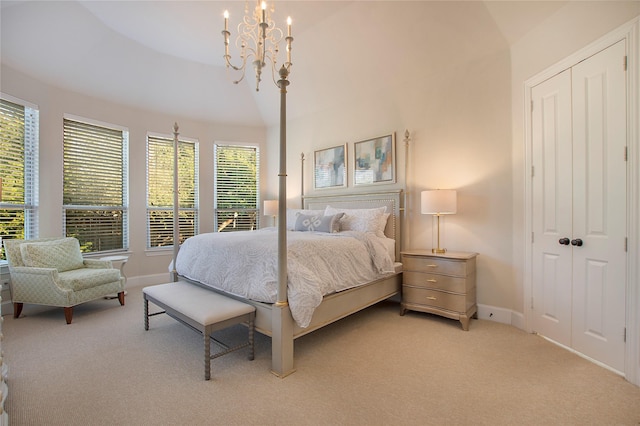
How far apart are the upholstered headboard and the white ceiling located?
5.30 ft

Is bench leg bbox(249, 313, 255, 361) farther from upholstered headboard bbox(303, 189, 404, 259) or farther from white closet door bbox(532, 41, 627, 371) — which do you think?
white closet door bbox(532, 41, 627, 371)

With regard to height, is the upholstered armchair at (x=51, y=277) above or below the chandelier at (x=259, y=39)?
below

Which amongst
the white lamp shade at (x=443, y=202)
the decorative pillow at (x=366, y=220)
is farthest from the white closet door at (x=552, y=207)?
the decorative pillow at (x=366, y=220)

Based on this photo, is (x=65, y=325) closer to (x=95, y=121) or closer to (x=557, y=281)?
(x=95, y=121)

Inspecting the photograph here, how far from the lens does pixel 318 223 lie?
3811mm

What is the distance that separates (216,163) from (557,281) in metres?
5.33

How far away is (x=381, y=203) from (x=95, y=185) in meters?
4.28

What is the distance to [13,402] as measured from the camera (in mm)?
1846

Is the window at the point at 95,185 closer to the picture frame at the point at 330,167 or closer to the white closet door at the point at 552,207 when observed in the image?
the picture frame at the point at 330,167

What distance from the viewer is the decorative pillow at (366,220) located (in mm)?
3766

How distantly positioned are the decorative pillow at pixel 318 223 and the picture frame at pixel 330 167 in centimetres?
101

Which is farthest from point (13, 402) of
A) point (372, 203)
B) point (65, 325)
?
point (372, 203)

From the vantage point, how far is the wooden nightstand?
3043mm

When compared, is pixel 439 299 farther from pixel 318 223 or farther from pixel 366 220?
pixel 318 223
